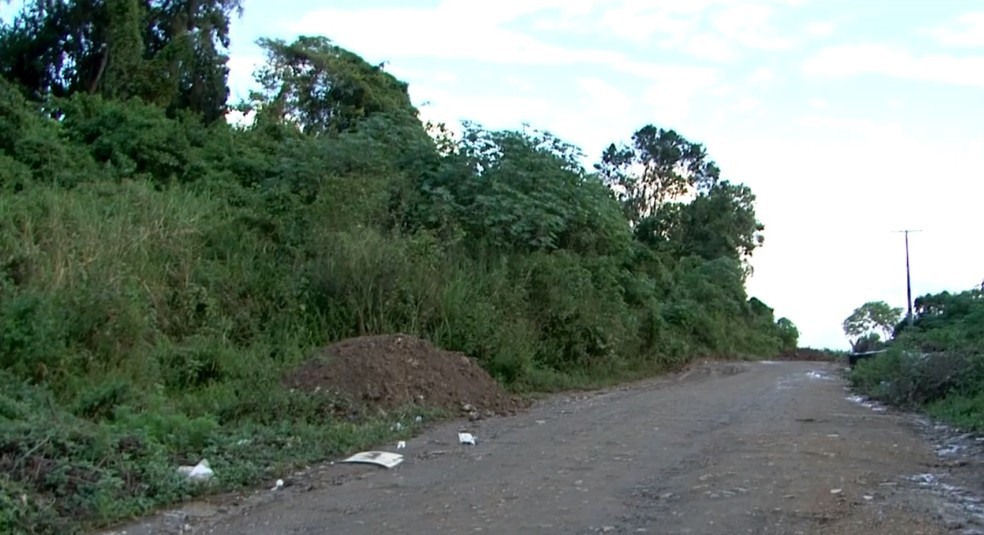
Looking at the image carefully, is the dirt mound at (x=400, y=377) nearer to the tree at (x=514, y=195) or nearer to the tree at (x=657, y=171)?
the tree at (x=514, y=195)

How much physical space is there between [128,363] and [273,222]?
23.4 ft

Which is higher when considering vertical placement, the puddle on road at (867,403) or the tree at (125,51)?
the tree at (125,51)

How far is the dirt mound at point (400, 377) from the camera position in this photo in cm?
1403

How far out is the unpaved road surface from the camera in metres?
7.57

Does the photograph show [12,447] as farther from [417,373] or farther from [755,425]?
[755,425]

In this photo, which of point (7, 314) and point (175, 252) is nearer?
point (7, 314)

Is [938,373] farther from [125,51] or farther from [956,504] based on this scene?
[125,51]

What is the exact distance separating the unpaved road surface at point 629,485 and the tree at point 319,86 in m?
23.3

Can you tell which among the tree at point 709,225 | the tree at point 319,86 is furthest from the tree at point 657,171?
the tree at point 319,86

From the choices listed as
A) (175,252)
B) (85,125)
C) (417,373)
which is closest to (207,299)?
(175,252)

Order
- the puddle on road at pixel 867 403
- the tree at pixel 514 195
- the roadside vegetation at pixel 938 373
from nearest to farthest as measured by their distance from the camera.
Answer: the roadside vegetation at pixel 938 373 → the puddle on road at pixel 867 403 → the tree at pixel 514 195

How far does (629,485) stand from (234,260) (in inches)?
480

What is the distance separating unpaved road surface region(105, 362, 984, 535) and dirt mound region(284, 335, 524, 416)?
1122 mm

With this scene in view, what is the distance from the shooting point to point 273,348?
17094 mm
